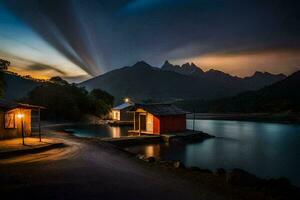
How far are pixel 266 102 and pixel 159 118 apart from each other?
97418 millimetres

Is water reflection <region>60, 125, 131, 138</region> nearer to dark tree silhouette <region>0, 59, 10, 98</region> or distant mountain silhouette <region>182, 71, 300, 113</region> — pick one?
dark tree silhouette <region>0, 59, 10, 98</region>

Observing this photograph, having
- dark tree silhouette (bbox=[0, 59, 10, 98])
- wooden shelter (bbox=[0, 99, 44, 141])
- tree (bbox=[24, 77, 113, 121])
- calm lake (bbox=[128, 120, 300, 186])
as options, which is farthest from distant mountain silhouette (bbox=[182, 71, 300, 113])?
wooden shelter (bbox=[0, 99, 44, 141])

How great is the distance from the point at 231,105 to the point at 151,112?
108m

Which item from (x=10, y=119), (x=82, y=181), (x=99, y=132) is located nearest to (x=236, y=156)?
(x=82, y=181)

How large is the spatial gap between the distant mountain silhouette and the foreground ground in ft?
333

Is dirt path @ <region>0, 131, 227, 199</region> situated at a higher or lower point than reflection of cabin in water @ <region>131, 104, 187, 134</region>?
lower

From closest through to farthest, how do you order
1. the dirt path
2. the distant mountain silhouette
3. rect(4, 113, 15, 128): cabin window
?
the dirt path, rect(4, 113, 15, 128): cabin window, the distant mountain silhouette

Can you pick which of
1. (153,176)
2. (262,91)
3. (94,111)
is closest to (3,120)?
(153,176)

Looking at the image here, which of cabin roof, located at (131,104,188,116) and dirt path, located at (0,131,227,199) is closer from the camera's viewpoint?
dirt path, located at (0,131,227,199)

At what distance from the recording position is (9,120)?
23.7 meters

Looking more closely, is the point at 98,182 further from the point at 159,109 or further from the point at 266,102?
the point at 266,102

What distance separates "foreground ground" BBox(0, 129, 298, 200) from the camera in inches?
410

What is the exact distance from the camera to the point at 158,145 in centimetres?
3503

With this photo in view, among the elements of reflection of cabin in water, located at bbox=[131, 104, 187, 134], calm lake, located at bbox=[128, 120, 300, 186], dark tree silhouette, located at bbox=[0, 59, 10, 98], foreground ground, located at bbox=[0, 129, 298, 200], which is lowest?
calm lake, located at bbox=[128, 120, 300, 186]
